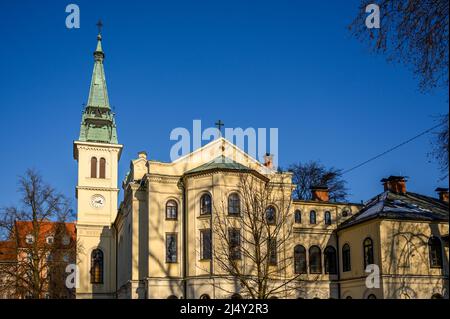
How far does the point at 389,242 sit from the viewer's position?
115ft

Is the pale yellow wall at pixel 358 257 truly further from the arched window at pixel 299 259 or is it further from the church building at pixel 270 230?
the arched window at pixel 299 259

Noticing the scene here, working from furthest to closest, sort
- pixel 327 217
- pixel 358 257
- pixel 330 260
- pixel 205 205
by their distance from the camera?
1. pixel 327 217
2. pixel 330 260
3. pixel 358 257
4. pixel 205 205

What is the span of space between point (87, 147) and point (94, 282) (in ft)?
48.3

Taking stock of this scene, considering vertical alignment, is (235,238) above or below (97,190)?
below

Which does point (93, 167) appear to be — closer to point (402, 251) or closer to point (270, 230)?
point (270, 230)

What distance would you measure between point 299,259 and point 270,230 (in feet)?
18.5

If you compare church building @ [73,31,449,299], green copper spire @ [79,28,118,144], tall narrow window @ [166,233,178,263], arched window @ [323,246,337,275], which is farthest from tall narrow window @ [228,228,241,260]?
green copper spire @ [79,28,118,144]

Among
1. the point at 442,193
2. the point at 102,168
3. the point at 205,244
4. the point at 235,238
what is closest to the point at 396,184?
the point at 442,193

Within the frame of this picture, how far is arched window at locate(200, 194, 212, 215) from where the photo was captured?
35656 millimetres

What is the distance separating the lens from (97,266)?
51312 mm

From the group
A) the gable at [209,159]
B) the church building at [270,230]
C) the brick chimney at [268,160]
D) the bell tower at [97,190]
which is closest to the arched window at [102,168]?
the bell tower at [97,190]

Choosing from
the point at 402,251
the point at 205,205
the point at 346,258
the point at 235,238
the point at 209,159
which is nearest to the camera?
the point at 235,238
